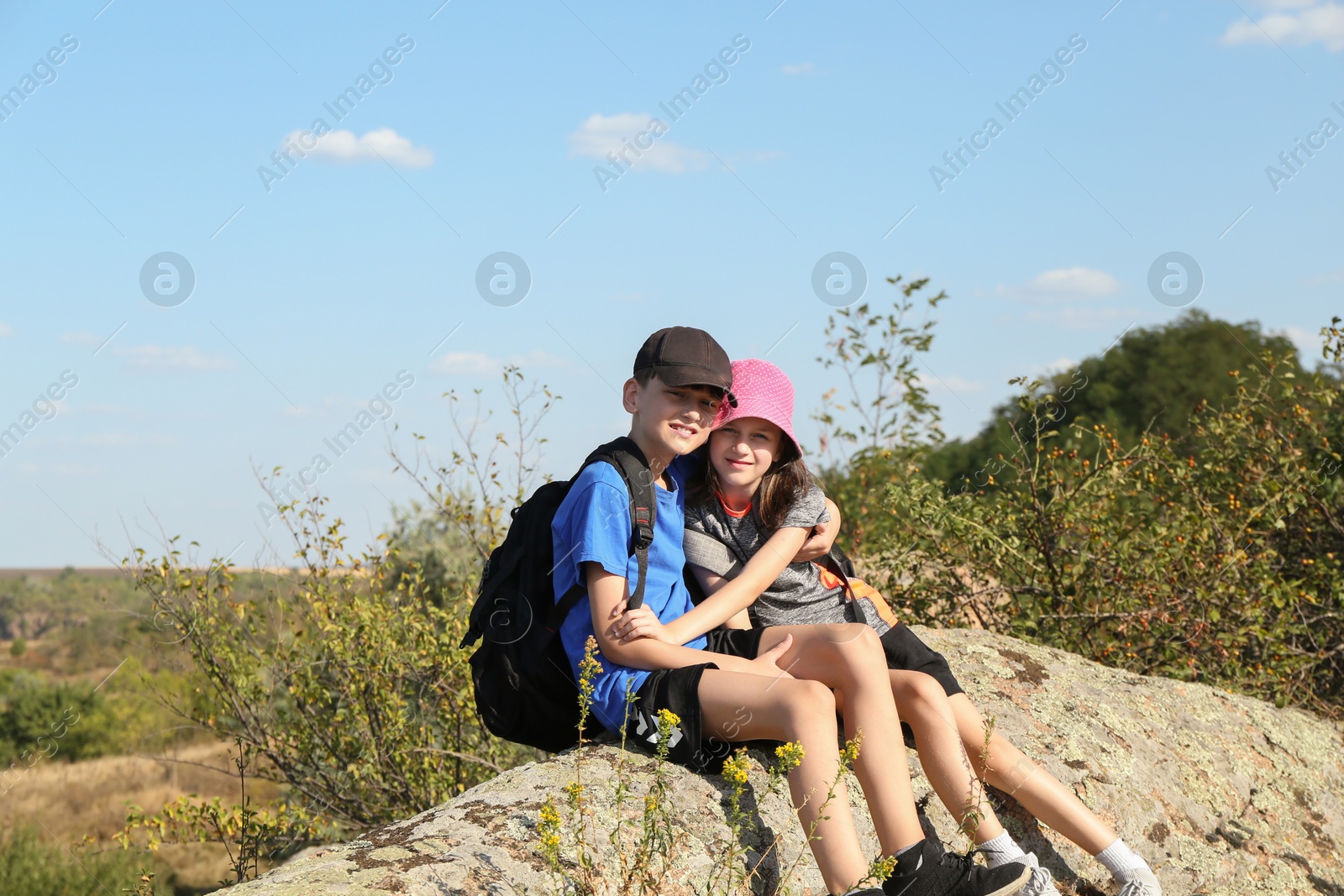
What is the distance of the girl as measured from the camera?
3.12 metres

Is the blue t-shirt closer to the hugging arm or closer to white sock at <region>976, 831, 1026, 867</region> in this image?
the hugging arm

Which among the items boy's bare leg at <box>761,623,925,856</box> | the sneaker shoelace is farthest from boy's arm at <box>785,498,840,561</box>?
the sneaker shoelace

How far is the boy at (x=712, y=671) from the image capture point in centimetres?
274

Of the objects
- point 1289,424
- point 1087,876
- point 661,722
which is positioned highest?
point 1289,424

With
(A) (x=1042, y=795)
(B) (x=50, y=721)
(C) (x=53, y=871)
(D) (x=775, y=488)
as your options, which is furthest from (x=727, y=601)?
(B) (x=50, y=721)

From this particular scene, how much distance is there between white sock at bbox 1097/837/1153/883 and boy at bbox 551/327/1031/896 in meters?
0.54

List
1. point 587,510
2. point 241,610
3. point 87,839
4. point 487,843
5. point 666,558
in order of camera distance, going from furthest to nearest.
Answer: point 241,610, point 87,839, point 666,558, point 587,510, point 487,843

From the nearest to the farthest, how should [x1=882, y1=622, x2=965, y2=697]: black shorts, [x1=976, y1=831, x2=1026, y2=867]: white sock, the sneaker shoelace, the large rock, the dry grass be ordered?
the large rock < the sneaker shoelace < [x1=976, y1=831, x2=1026, y2=867]: white sock < [x1=882, y1=622, x2=965, y2=697]: black shorts < the dry grass

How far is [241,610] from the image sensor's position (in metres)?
5.63

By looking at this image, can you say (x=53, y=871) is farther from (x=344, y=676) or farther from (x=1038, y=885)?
(x=1038, y=885)

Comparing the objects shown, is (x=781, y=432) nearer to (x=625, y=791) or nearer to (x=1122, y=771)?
(x=625, y=791)

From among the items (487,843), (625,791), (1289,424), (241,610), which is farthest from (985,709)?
(241,610)

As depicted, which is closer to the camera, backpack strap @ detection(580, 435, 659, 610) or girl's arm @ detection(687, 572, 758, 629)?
backpack strap @ detection(580, 435, 659, 610)

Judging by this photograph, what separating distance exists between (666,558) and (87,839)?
372 cm
